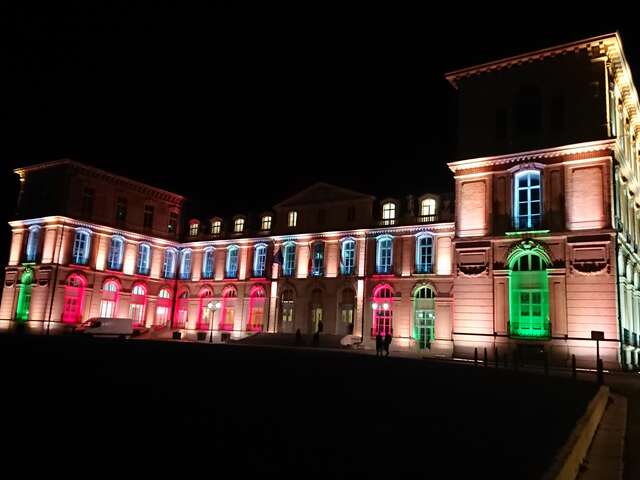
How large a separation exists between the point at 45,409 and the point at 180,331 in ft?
140

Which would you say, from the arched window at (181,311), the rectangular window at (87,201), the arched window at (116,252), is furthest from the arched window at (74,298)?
the arched window at (181,311)

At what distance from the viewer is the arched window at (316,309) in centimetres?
4197

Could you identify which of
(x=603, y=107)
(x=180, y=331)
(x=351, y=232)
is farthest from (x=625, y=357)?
(x=180, y=331)

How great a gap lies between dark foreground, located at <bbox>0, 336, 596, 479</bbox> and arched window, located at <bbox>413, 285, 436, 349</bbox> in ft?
77.6

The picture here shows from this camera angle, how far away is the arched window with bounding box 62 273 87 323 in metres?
41.8

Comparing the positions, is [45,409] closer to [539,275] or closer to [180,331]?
[539,275]

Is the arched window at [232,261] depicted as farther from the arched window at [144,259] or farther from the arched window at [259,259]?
the arched window at [144,259]

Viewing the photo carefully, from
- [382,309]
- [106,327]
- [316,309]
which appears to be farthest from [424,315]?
[106,327]

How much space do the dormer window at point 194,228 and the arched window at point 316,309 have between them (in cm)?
1496

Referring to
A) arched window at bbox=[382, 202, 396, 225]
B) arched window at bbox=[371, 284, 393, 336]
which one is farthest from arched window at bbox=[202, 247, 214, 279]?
arched window at bbox=[382, 202, 396, 225]

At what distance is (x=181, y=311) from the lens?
49938 mm

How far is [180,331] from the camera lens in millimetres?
48375

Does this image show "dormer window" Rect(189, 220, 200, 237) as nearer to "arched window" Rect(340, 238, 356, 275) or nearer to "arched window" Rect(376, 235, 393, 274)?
"arched window" Rect(340, 238, 356, 275)

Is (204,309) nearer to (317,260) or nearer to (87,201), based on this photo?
(317,260)
